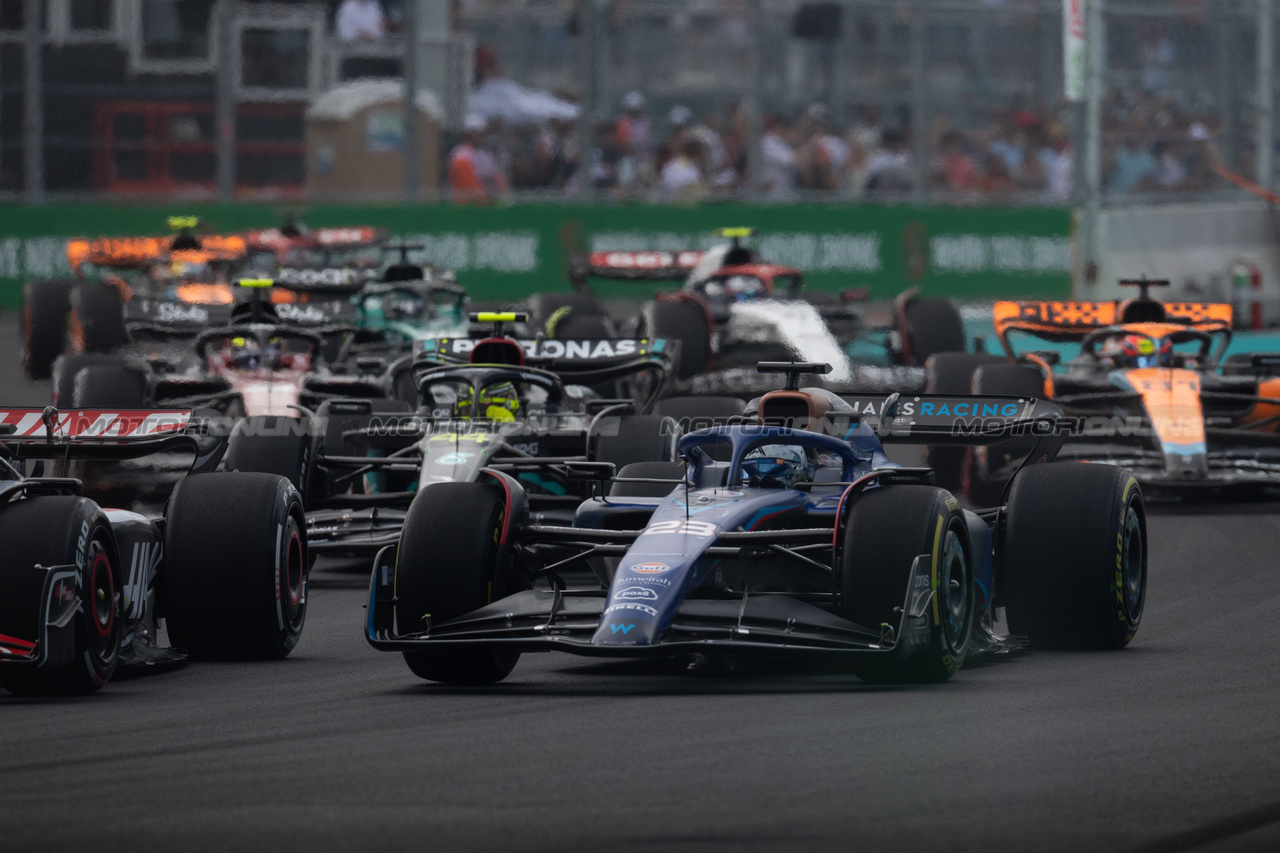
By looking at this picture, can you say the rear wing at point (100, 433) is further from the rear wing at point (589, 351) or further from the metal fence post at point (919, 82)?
the metal fence post at point (919, 82)

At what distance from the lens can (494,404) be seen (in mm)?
12922

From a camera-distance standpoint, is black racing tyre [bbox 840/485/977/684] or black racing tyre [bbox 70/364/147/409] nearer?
black racing tyre [bbox 840/485/977/684]

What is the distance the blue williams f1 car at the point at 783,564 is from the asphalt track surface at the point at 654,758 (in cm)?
20

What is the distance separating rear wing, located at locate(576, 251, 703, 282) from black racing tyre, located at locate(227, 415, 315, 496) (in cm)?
1092

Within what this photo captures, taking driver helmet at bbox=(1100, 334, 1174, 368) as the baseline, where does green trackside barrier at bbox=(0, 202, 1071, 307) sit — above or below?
above

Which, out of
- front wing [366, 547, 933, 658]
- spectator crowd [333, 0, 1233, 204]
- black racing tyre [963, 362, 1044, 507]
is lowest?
front wing [366, 547, 933, 658]

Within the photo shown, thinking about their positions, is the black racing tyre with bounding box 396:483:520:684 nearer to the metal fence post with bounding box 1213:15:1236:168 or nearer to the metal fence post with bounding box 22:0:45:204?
the metal fence post with bounding box 22:0:45:204

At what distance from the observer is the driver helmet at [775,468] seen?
8688 mm

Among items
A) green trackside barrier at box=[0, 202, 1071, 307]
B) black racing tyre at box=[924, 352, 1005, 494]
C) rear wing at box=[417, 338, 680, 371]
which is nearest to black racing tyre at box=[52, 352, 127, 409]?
rear wing at box=[417, 338, 680, 371]

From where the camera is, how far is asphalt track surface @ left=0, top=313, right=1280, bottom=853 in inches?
210

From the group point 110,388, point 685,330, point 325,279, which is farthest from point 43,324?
point 110,388

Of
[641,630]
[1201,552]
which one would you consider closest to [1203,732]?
[641,630]

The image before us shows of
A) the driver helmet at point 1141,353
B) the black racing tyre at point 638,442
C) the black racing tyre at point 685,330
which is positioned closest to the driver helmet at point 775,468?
the black racing tyre at point 638,442

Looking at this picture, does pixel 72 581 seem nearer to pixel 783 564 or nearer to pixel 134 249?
pixel 783 564
